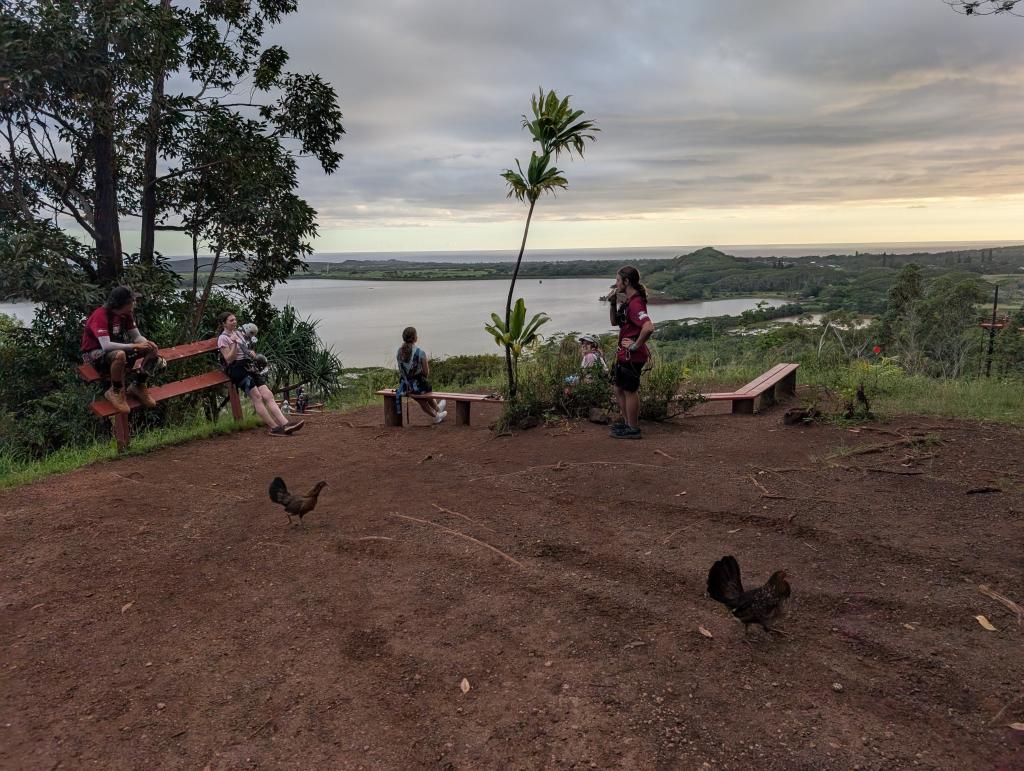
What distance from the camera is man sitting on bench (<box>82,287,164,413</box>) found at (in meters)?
5.91

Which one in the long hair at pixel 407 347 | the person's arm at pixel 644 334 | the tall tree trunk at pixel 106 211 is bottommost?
the long hair at pixel 407 347

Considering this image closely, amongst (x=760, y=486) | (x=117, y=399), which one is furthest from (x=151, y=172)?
(x=760, y=486)

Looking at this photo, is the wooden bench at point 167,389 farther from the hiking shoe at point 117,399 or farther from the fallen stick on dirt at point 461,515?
the fallen stick on dirt at point 461,515

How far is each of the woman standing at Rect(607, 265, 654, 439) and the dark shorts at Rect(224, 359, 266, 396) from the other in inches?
160

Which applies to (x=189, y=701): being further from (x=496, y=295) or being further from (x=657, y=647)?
(x=496, y=295)

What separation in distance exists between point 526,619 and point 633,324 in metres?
3.40

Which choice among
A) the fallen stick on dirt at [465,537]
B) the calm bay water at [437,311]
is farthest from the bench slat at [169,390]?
the calm bay water at [437,311]

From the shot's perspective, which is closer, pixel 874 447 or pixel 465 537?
pixel 465 537

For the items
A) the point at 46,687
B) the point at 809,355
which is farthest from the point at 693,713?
the point at 809,355

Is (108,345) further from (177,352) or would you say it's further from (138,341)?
(177,352)

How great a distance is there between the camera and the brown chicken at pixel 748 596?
266 centimetres

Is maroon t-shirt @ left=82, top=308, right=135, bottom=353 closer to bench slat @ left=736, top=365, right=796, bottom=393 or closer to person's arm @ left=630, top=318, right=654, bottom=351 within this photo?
person's arm @ left=630, top=318, right=654, bottom=351

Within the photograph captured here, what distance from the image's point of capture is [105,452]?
6.09 m

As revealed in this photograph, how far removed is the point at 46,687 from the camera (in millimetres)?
2568
